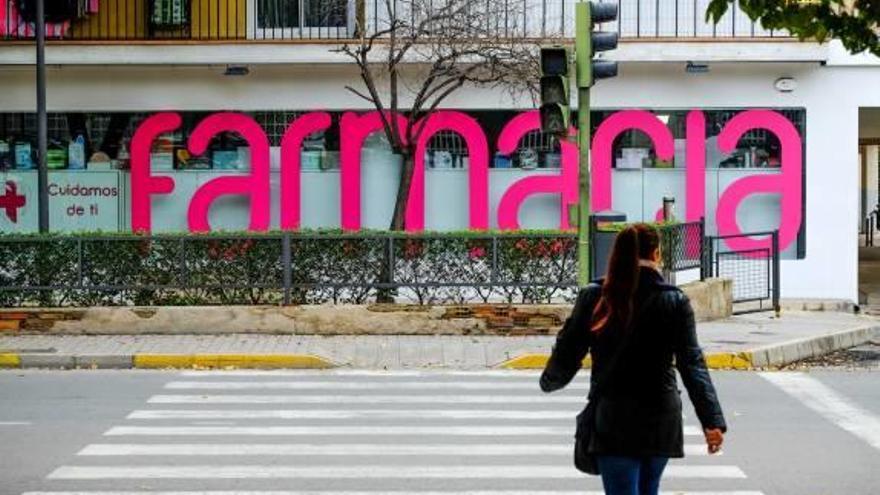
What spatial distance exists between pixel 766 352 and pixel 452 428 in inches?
224

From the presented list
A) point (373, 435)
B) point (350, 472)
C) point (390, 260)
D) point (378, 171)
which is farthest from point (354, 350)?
point (378, 171)

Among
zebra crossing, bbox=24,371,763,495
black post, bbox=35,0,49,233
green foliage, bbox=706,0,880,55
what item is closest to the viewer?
green foliage, bbox=706,0,880,55

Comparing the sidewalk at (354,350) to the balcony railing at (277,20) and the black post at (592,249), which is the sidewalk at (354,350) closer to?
the black post at (592,249)

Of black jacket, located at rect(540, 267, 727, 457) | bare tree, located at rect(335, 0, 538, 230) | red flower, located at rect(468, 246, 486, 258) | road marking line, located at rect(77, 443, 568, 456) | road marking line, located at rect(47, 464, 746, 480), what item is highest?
bare tree, located at rect(335, 0, 538, 230)

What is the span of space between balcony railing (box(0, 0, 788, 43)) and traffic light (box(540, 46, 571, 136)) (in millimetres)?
7672

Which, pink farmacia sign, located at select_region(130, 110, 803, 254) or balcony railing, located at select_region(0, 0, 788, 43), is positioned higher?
balcony railing, located at select_region(0, 0, 788, 43)

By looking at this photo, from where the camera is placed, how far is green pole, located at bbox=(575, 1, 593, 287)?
14.0 metres

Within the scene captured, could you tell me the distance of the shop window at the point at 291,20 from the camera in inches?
875

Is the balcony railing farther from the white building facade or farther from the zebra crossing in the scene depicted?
the zebra crossing

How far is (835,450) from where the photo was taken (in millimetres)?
10227

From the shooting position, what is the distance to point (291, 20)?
22375 millimetres

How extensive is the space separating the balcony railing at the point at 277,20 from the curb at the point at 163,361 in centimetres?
771

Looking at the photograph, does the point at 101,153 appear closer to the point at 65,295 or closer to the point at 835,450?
the point at 65,295

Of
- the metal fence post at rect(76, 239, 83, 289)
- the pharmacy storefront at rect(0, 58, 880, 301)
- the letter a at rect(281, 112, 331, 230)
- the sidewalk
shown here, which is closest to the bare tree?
the pharmacy storefront at rect(0, 58, 880, 301)
